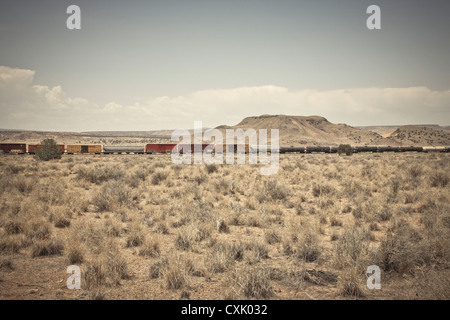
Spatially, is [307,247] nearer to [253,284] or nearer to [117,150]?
[253,284]

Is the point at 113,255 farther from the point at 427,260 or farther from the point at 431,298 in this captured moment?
the point at 427,260

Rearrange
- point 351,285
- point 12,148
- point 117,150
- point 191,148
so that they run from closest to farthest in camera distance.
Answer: point 351,285
point 12,148
point 191,148
point 117,150

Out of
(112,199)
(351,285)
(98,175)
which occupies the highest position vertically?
(98,175)

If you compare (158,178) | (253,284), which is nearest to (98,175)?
(158,178)

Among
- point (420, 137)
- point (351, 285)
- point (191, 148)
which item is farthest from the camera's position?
point (420, 137)

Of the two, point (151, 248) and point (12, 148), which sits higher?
point (12, 148)

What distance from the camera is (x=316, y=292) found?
5277mm

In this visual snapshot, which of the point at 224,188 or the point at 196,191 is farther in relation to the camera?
the point at 224,188

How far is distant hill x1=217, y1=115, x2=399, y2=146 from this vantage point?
101 m

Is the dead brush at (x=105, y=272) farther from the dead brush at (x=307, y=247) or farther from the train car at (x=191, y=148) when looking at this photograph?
the train car at (x=191, y=148)

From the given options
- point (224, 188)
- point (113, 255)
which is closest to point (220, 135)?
point (224, 188)

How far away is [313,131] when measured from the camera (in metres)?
118

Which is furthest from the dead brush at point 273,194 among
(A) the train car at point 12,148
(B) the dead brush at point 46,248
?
(A) the train car at point 12,148
